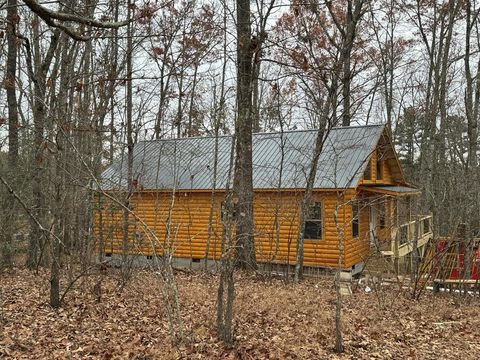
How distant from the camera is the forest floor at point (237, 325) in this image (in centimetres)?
577

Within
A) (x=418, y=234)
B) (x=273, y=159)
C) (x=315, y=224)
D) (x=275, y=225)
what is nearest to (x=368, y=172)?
(x=315, y=224)

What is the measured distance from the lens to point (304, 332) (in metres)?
A: 6.76

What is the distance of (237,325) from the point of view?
22.8 feet

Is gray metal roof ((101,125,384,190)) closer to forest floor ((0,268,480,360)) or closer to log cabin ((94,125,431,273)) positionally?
log cabin ((94,125,431,273))

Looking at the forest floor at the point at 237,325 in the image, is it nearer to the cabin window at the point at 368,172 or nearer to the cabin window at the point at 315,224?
the cabin window at the point at 315,224

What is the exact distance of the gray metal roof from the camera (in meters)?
14.9

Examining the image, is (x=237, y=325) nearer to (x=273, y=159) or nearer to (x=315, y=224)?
(x=315, y=224)

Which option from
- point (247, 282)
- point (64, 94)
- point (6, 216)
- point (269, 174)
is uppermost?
point (64, 94)

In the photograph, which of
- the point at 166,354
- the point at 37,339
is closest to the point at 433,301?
the point at 166,354

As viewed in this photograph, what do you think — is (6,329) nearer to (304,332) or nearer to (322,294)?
(304,332)

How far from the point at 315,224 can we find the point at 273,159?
2.96 m

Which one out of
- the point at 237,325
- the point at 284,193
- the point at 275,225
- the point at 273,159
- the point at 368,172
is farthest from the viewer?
the point at 273,159

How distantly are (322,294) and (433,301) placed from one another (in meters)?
2.36

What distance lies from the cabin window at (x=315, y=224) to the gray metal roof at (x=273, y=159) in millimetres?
971
